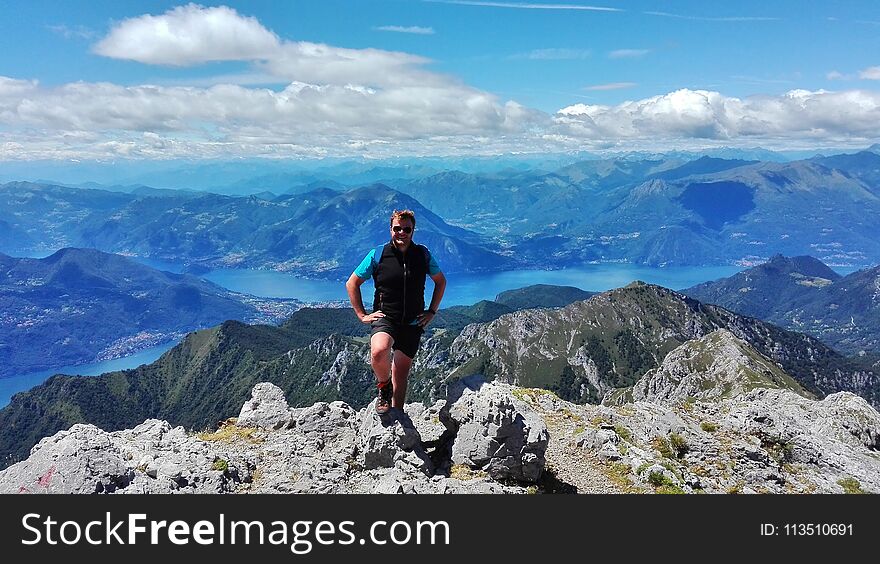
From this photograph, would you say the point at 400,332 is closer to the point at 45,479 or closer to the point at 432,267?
the point at 432,267

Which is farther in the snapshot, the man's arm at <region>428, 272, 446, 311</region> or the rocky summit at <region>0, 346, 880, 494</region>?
the man's arm at <region>428, 272, 446, 311</region>

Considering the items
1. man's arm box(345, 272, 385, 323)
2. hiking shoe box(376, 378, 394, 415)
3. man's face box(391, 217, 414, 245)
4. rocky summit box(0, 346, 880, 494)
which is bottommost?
rocky summit box(0, 346, 880, 494)

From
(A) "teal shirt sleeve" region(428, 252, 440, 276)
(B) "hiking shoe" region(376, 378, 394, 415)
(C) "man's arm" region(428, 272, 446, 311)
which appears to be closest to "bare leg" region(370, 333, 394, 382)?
(B) "hiking shoe" region(376, 378, 394, 415)

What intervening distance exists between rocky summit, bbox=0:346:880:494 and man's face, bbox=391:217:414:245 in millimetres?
4706

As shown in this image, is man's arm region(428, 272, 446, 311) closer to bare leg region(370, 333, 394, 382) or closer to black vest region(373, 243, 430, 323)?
black vest region(373, 243, 430, 323)

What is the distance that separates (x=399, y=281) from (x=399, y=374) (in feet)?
8.50

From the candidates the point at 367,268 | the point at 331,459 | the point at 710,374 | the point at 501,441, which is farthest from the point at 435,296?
the point at 710,374

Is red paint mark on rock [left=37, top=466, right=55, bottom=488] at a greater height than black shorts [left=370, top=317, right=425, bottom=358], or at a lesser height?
lesser

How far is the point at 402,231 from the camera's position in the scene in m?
11.8

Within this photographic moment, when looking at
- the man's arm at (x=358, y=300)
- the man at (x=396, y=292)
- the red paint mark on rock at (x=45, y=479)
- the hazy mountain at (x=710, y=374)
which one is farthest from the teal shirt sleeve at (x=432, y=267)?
the hazy mountain at (x=710, y=374)

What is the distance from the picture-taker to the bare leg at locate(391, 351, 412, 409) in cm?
1271

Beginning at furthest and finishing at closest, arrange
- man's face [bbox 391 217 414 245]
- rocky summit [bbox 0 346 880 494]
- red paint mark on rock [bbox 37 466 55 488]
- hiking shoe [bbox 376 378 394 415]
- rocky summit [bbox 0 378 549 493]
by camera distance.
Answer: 1. hiking shoe [bbox 376 378 394 415]
2. man's face [bbox 391 217 414 245]
3. rocky summit [bbox 0 346 880 494]
4. rocky summit [bbox 0 378 549 493]
5. red paint mark on rock [bbox 37 466 55 488]
